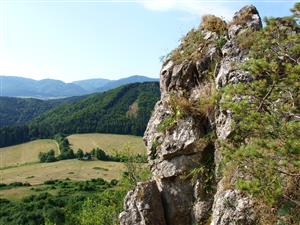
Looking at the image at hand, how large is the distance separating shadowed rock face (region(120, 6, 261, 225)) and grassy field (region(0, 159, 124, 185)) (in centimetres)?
11436

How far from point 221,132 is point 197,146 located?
5.69ft

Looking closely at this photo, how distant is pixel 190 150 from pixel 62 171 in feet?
444

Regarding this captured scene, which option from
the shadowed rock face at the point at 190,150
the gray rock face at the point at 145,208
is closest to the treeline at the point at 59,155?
the shadowed rock face at the point at 190,150

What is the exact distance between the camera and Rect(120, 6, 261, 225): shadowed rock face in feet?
65.4

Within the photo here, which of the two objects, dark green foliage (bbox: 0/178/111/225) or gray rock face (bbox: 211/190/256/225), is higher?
gray rock face (bbox: 211/190/256/225)

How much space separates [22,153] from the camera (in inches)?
7343

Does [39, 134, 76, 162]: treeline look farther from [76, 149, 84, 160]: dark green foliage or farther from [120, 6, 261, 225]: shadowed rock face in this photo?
[120, 6, 261, 225]: shadowed rock face

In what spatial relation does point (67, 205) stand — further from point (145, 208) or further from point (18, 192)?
point (145, 208)

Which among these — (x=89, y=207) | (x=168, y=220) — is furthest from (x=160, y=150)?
(x=89, y=207)

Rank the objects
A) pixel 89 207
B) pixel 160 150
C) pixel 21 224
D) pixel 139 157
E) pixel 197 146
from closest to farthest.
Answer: pixel 197 146
pixel 160 150
pixel 139 157
pixel 89 207
pixel 21 224

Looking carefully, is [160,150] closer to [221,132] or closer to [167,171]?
[167,171]

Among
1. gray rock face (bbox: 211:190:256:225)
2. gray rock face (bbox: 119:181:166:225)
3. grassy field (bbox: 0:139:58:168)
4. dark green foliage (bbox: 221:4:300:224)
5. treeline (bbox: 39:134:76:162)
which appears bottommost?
grassy field (bbox: 0:139:58:168)

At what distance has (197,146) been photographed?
2039 cm

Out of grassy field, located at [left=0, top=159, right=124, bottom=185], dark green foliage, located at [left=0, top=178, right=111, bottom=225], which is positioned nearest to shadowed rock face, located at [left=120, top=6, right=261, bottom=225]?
dark green foliage, located at [left=0, top=178, right=111, bottom=225]
